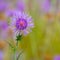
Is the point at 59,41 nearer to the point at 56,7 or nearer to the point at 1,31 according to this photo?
the point at 56,7

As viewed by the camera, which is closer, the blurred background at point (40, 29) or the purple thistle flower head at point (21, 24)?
the purple thistle flower head at point (21, 24)

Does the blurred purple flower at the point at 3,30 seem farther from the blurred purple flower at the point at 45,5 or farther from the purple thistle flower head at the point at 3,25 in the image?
the blurred purple flower at the point at 45,5

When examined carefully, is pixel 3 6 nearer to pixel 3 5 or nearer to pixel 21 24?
pixel 3 5

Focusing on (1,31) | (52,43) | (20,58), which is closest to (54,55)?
(52,43)

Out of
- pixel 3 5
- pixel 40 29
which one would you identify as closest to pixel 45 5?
pixel 40 29

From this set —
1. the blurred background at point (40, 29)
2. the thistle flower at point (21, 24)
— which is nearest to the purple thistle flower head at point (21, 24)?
the thistle flower at point (21, 24)

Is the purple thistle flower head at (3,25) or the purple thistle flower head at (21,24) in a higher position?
the purple thistle flower head at (21,24)

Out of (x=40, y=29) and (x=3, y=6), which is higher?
(x=3, y=6)

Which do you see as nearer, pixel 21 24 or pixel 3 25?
pixel 21 24

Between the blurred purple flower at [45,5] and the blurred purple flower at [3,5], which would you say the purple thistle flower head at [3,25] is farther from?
the blurred purple flower at [45,5]
